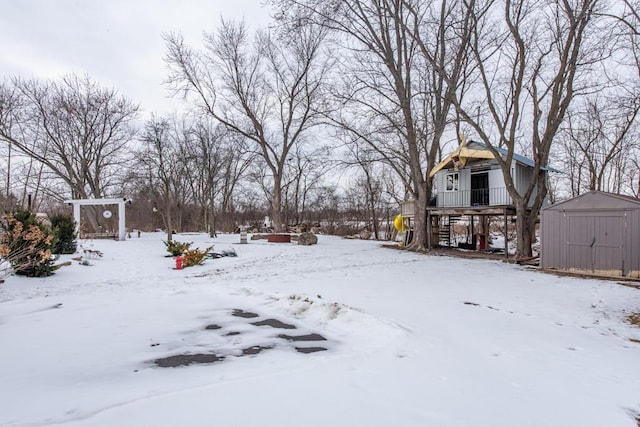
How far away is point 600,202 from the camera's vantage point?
1008cm

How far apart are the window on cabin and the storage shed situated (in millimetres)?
7955

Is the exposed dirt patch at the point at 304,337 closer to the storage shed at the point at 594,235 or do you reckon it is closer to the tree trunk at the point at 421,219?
the storage shed at the point at 594,235

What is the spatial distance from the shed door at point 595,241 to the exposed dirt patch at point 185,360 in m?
11.1

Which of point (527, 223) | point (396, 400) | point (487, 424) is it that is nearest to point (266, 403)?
point (396, 400)

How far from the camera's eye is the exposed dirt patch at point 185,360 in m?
3.35

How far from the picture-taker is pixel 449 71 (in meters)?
17.7

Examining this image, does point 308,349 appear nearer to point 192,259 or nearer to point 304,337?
point 304,337

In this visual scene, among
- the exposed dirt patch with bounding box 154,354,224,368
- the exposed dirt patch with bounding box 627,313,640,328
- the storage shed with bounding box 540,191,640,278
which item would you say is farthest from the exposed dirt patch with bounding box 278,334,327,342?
the storage shed with bounding box 540,191,640,278

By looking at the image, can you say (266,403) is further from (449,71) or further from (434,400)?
(449,71)

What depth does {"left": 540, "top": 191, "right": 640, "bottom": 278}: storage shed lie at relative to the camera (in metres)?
9.54

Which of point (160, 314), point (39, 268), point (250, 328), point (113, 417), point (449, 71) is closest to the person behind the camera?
point (113, 417)

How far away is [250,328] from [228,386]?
182 centimetres

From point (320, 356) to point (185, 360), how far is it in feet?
4.42

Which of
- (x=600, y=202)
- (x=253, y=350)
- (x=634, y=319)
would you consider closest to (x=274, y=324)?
(x=253, y=350)
